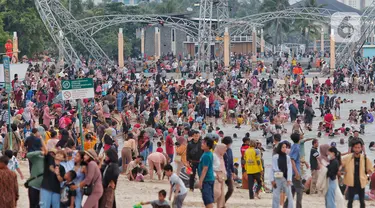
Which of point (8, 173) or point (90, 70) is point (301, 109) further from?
point (8, 173)

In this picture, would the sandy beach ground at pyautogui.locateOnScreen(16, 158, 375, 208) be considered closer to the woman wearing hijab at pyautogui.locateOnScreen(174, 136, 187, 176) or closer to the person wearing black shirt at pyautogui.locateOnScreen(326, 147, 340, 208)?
the woman wearing hijab at pyautogui.locateOnScreen(174, 136, 187, 176)

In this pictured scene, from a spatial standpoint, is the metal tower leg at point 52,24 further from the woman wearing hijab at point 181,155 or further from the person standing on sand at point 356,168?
the person standing on sand at point 356,168

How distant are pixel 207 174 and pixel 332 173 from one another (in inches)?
71.9

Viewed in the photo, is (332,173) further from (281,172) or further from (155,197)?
(155,197)

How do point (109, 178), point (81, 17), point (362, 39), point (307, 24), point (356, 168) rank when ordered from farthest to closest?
point (307, 24) < point (81, 17) < point (362, 39) < point (356, 168) < point (109, 178)

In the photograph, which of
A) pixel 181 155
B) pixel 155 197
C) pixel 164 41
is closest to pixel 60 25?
pixel 164 41

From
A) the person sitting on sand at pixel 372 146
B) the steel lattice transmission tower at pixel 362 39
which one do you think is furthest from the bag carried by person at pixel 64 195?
the steel lattice transmission tower at pixel 362 39

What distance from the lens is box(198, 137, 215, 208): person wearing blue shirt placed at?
15.4m

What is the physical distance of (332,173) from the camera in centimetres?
1552

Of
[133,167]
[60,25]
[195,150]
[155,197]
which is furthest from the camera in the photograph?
[60,25]

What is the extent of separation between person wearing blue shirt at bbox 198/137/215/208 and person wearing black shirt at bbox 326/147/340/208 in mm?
1714

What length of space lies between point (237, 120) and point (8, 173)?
2359 centimetres

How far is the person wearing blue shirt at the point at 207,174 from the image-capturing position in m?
15.4

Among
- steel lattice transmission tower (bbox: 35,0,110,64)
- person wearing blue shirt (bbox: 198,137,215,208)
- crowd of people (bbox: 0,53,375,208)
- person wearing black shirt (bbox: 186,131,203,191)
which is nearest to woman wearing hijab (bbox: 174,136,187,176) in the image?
crowd of people (bbox: 0,53,375,208)
